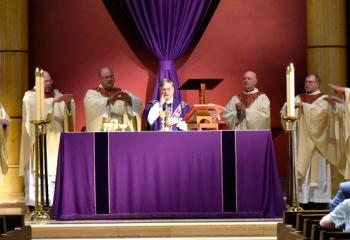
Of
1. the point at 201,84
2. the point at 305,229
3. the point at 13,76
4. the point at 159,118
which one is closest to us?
the point at 305,229

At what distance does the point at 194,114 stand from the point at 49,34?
123 inches

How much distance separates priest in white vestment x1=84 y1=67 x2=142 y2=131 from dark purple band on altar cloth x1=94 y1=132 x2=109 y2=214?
1.38 meters

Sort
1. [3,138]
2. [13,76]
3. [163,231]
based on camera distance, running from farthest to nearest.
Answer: [13,76] → [3,138] → [163,231]

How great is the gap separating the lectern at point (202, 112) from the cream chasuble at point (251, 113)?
2.55ft

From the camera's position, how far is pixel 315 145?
11750 mm

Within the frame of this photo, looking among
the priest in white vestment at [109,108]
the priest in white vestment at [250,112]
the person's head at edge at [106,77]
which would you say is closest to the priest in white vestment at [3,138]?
the priest in white vestment at [109,108]

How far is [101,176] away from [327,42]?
3875 millimetres

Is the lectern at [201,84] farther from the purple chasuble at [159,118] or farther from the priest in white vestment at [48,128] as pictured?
the priest in white vestment at [48,128]

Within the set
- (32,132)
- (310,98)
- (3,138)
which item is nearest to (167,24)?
(310,98)

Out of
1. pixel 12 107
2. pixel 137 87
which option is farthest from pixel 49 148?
pixel 137 87

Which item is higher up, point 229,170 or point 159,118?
point 159,118

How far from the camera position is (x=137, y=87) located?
1288cm

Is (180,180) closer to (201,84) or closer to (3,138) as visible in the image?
(201,84)

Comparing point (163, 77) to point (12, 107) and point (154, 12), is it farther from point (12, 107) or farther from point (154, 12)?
point (12, 107)
